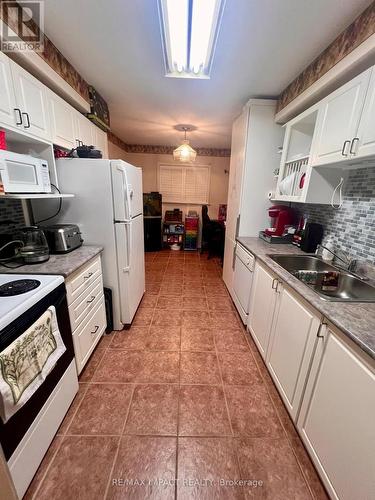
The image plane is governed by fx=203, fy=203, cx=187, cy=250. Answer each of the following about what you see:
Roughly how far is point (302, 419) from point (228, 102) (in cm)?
300

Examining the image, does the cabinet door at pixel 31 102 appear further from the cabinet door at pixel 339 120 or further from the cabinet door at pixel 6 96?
the cabinet door at pixel 339 120

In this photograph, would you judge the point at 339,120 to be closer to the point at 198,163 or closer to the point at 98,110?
the point at 98,110

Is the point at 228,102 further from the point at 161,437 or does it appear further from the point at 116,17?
the point at 161,437

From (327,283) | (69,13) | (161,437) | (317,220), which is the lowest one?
(161,437)

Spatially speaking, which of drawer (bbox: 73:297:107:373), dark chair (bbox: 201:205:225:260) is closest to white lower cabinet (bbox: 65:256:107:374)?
drawer (bbox: 73:297:107:373)

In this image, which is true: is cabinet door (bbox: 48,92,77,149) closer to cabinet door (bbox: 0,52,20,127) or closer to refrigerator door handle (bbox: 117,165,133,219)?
cabinet door (bbox: 0,52,20,127)

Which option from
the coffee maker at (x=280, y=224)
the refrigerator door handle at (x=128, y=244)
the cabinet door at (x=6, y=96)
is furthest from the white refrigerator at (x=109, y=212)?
the coffee maker at (x=280, y=224)

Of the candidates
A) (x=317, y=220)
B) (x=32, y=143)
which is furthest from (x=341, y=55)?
(x=32, y=143)

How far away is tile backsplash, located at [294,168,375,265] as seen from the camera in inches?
56.4

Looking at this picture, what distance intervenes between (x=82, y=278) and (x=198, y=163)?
4.35m

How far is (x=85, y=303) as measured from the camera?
60.4 inches

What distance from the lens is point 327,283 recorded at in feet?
4.76

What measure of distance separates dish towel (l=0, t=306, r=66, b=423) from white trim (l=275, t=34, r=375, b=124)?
7.51ft

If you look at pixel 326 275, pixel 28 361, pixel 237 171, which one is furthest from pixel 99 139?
pixel 326 275
